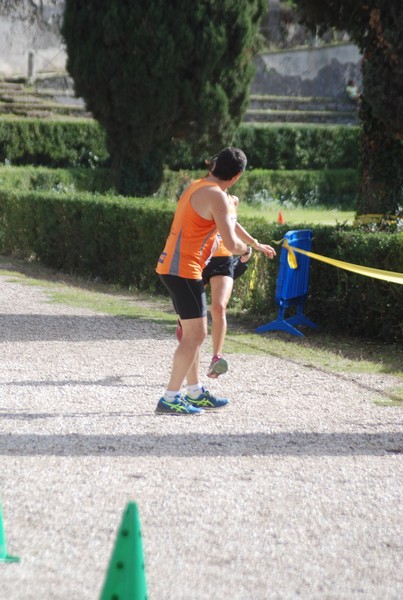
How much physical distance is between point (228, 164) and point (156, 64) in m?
15.7

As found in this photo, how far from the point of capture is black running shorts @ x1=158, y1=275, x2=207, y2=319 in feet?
21.5

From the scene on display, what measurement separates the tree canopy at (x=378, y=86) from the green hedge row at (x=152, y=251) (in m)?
1.54

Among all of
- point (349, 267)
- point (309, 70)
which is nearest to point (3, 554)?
point (349, 267)

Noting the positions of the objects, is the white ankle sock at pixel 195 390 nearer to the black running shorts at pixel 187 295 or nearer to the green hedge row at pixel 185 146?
the black running shorts at pixel 187 295

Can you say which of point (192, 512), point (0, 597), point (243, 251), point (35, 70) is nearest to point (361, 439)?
point (243, 251)

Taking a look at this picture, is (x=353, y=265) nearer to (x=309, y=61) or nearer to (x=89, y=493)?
(x=89, y=493)

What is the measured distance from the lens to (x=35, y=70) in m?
38.4

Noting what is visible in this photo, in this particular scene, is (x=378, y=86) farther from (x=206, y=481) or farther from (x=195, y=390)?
(x=206, y=481)

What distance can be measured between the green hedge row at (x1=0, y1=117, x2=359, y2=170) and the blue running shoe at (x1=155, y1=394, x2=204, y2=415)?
17.2 meters

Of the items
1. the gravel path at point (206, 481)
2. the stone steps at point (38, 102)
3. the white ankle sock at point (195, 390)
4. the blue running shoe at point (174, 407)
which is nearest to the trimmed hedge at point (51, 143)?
the stone steps at point (38, 102)

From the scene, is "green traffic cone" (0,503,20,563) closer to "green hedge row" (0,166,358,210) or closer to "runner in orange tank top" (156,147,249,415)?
"runner in orange tank top" (156,147,249,415)

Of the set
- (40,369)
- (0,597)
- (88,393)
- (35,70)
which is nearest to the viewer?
(0,597)

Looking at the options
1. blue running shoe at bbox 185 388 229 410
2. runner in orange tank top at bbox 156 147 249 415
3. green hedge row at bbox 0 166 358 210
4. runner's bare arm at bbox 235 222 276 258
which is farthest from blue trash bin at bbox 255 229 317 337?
green hedge row at bbox 0 166 358 210

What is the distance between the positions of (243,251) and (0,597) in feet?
11.1
